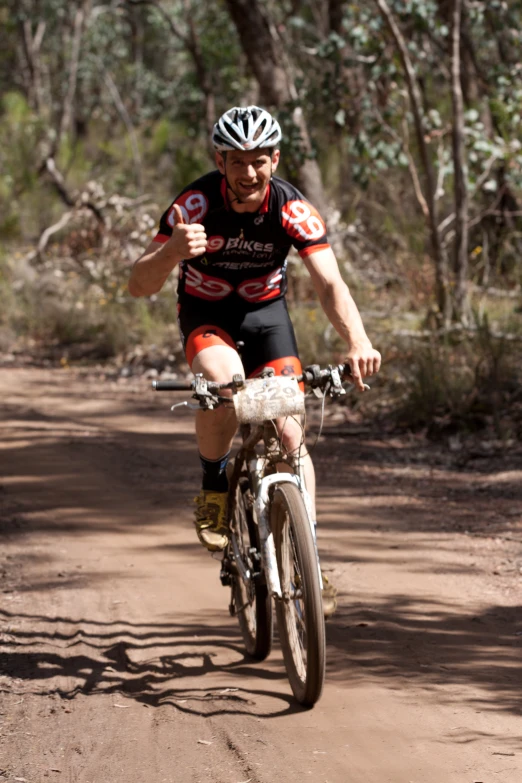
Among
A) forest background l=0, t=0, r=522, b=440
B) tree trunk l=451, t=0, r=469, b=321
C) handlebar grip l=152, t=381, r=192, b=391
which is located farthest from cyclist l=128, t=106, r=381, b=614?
tree trunk l=451, t=0, r=469, b=321

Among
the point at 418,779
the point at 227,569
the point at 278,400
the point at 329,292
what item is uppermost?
the point at 329,292

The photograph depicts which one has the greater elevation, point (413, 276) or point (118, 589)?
point (413, 276)

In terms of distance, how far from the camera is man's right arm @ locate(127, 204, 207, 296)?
3654mm

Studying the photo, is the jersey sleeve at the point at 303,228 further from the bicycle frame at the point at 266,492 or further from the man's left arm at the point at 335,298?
the bicycle frame at the point at 266,492

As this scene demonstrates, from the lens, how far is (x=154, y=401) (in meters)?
10.1

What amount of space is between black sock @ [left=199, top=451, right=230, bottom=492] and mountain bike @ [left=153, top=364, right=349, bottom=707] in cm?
7

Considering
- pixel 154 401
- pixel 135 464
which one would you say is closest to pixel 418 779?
pixel 135 464

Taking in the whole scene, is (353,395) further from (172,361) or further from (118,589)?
(118,589)

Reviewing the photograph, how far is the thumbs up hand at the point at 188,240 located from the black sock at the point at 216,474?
1.03 metres

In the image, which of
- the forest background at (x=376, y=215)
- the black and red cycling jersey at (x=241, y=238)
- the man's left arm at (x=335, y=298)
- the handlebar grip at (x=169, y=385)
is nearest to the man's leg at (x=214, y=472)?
the black and red cycling jersey at (x=241, y=238)

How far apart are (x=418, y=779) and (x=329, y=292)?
5.71 ft

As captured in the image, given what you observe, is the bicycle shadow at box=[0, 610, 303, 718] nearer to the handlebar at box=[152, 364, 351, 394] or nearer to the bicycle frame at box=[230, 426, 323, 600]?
the bicycle frame at box=[230, 426, 323, 600]

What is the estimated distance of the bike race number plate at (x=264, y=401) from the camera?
146 inches

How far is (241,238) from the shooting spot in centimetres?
418
